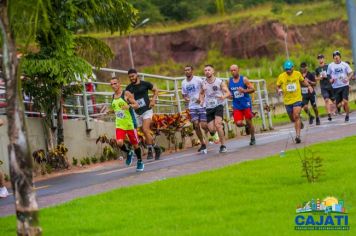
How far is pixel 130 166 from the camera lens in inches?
720

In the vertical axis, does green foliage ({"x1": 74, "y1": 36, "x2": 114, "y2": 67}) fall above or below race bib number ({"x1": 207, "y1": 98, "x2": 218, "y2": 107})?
above

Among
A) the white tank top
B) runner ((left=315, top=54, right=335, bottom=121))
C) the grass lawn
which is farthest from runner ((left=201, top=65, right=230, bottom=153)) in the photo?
runner ((left=315, top=54, right=335, bottom=121))

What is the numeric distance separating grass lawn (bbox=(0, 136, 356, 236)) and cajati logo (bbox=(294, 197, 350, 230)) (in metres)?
0.08

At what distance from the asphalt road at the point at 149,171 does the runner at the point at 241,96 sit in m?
0.62

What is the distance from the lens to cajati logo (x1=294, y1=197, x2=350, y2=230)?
893cm

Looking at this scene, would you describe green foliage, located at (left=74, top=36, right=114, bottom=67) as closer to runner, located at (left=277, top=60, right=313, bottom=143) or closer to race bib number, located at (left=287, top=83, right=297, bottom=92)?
runner, located at (left=277, top=60, right=313, bottom=143)

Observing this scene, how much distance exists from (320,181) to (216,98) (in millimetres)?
7619

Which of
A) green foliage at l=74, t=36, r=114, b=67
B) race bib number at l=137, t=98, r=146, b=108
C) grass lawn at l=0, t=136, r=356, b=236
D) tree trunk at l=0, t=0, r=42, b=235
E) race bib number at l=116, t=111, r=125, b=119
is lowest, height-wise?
grass lawn at l=0, t=136, r=356, b=236

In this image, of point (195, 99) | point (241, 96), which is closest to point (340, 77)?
point (241, 96)

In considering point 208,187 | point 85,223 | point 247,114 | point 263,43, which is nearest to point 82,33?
point 247,114

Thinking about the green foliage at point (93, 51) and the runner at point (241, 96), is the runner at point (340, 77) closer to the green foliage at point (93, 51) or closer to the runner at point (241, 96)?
the runner at point (241, 96)

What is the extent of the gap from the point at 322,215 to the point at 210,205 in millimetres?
1559

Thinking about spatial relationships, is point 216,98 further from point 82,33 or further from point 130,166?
point 82,33

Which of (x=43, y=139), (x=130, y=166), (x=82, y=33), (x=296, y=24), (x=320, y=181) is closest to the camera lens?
(x=320, y=181)
